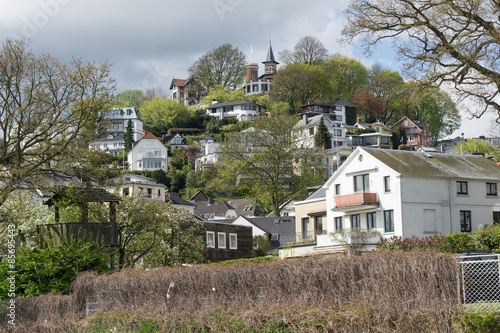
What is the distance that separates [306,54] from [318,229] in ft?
380

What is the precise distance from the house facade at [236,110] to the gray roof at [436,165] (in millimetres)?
106584

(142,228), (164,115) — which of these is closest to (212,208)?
(142,228)

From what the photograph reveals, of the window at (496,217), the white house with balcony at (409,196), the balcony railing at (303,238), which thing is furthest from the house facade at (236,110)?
the window at (496,217)

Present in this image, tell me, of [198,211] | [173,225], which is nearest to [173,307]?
[173,225]

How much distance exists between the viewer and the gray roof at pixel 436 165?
44.1 meters

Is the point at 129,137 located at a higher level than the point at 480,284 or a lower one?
higher

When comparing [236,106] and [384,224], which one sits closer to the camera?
[384,224]

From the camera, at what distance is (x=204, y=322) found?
18.4 m

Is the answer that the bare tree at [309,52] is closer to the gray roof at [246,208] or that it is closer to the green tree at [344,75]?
the green tree at [344,75]

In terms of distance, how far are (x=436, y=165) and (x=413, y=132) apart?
99882 millimetres

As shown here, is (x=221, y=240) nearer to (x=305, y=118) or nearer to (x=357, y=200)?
(x=357, y=200)

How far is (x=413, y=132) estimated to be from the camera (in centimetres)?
14262

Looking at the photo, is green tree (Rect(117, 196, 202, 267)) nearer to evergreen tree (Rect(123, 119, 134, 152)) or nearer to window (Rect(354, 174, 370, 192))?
window (Rect(354, 174, 370, 192))

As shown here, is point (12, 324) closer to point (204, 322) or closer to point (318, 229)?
point (204, 322)
